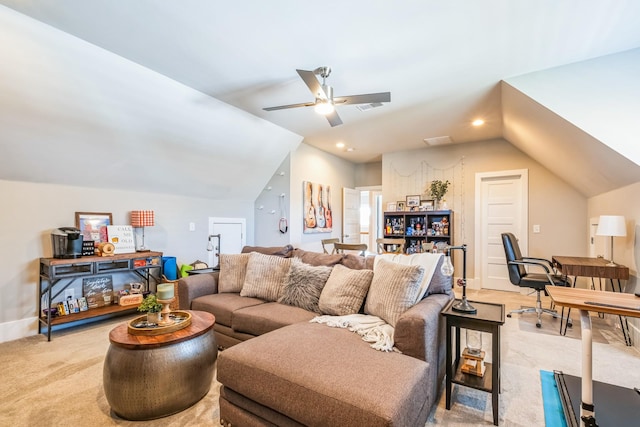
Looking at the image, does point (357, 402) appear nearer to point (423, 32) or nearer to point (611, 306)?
point (611, 306)

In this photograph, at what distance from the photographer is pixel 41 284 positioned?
3.22 metres

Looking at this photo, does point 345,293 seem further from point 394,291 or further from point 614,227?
point 614,227

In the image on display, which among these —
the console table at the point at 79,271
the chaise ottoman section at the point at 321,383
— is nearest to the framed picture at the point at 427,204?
the chaise ottoman section at the point at 321,383

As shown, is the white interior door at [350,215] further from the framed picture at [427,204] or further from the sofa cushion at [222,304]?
the sofa cushion at [222,304]

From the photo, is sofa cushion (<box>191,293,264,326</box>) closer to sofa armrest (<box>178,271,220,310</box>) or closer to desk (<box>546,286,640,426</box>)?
sofa armrest (<box>178,271,220,310</box>)

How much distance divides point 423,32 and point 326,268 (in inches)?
82.7

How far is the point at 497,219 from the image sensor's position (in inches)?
211

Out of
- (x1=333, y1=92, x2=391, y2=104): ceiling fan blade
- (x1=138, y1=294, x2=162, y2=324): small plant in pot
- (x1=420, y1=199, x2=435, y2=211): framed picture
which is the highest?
(x1=333, y1=92, x2=391, y2=104): ceiling fan blade

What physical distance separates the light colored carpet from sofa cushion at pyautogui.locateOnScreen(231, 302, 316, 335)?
453 mm

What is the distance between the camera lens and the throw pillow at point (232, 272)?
310 centimetres

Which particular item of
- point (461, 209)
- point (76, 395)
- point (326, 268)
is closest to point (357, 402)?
point (326, 268)

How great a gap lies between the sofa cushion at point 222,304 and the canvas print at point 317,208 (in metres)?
2.76

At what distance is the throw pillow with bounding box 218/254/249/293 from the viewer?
122 inches

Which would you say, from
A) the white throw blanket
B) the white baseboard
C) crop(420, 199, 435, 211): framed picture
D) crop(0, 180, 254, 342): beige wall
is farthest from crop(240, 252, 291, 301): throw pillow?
crop(420, 199, 435, 211): framed picture
